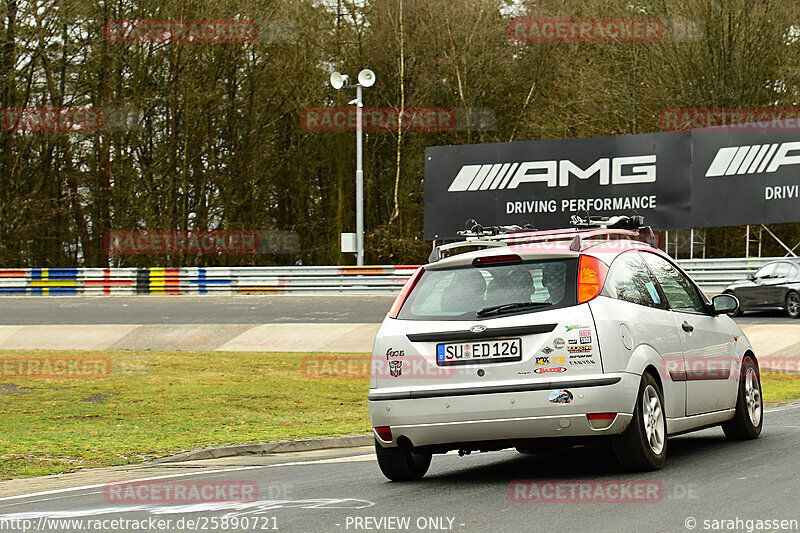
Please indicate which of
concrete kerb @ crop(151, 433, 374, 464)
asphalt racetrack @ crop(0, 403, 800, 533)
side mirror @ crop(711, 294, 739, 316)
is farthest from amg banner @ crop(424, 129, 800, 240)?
side mirror @ crop(711, 294, 739, 316)

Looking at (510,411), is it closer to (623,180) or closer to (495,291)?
(495,291)

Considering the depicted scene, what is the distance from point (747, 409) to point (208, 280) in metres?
28.8

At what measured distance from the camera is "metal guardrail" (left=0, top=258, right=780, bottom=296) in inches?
1375

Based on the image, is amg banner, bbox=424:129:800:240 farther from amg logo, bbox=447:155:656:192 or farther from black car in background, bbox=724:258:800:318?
black car in background, bbox=724:258:800:318

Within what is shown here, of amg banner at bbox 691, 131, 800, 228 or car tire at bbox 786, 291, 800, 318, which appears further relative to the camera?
amg banner at bbox 691, 131, 800, 228

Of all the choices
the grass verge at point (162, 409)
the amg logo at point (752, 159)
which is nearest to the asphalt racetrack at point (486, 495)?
the grass verge at point (162, 409)

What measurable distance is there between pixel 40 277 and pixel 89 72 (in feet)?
24.7

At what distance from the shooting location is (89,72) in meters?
40.0

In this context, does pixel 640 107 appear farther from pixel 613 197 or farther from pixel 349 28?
pixel 349 28

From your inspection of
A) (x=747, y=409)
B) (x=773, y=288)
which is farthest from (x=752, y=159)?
(x=747, y=409)

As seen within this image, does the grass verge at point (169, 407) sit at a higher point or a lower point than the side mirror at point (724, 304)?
lower

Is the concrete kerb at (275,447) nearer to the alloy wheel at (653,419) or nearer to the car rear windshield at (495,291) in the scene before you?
the car rear windshield at (495,291)

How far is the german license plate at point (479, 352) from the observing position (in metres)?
7.52

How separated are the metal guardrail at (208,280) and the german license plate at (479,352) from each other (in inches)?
1030
